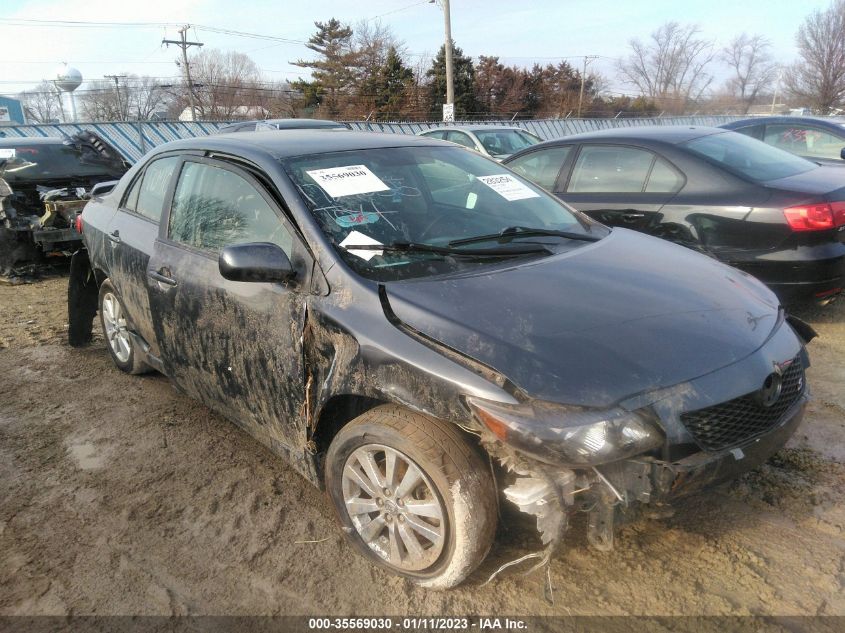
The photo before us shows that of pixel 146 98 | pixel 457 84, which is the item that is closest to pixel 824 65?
pixel 457 84

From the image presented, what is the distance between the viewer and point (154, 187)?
3.94 m

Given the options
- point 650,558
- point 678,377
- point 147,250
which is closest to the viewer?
point 678,377

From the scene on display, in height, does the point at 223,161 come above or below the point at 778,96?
below

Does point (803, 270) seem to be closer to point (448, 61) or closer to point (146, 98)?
point (448, 61)

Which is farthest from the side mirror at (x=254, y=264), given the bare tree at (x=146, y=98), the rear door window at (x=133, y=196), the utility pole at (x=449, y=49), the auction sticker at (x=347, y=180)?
the bare tree at (x=146, y=98)

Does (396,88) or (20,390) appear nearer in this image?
(20,390)

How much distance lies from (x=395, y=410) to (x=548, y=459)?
0.62 meters

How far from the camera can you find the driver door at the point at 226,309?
2777 mm

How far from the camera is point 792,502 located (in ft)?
9.53

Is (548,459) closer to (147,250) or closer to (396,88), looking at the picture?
(147,250)

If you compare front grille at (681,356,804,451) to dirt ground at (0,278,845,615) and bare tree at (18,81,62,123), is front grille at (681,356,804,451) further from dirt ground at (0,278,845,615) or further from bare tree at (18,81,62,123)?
bare tree at (18,81,62,123)

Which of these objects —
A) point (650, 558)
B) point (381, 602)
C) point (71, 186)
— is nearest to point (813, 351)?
point (650, 558)

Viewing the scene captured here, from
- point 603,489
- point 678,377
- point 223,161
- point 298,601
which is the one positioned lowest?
point 298,601

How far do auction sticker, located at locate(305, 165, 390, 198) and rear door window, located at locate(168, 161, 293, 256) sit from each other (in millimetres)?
265
